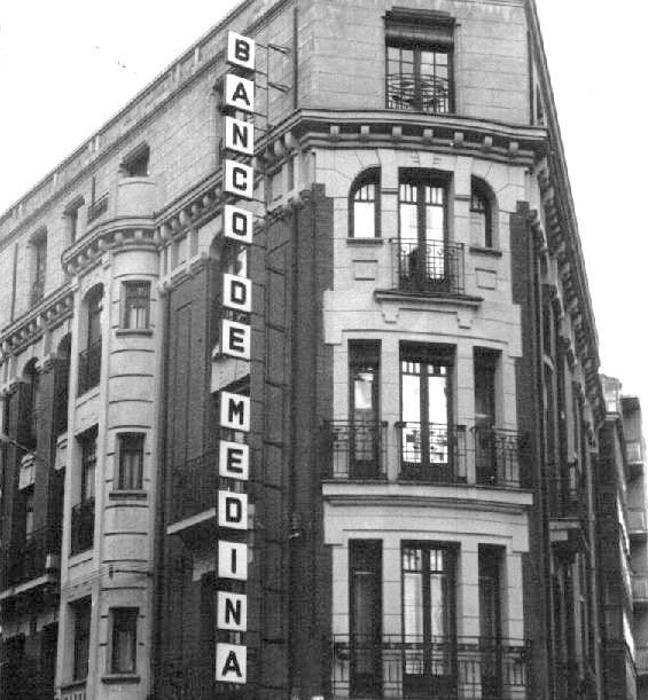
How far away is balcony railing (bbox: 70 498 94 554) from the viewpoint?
4056 centimetres

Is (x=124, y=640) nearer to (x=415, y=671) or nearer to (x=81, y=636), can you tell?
(x=81, y=636)

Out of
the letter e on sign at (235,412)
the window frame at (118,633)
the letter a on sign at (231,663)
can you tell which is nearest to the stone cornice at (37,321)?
the window frame at (118,633)

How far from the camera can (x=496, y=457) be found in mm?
34500

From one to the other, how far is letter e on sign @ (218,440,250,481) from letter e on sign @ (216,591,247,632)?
7.89 feet

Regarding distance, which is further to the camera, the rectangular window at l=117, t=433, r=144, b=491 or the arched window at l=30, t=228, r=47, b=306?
the arched window at l=30, t=228, r=47, b=306

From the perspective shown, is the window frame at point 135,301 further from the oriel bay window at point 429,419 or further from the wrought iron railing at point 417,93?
the oriel bay window at point 429,419

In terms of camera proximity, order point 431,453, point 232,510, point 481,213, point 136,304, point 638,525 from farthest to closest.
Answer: point 638,525, point 136,304, point 481,213, point 431,453, point 232,510

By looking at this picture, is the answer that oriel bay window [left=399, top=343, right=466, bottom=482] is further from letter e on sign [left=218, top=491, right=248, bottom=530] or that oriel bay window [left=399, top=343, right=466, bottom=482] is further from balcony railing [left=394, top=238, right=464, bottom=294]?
letter e on sign [left=218, top=491, right=248, bottom=530]

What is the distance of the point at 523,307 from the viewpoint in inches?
1412

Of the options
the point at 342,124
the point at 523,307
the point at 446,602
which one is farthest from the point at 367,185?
the point at 446,602

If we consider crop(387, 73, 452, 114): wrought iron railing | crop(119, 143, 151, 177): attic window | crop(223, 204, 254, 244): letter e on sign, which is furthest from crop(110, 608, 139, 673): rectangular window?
crop(387, 73, 452, 114): wrought iron railing

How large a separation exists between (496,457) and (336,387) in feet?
11.8

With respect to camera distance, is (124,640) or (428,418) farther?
(124,640)

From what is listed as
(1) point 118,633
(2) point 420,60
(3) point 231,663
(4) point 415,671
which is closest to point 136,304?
(1) point 118,633
